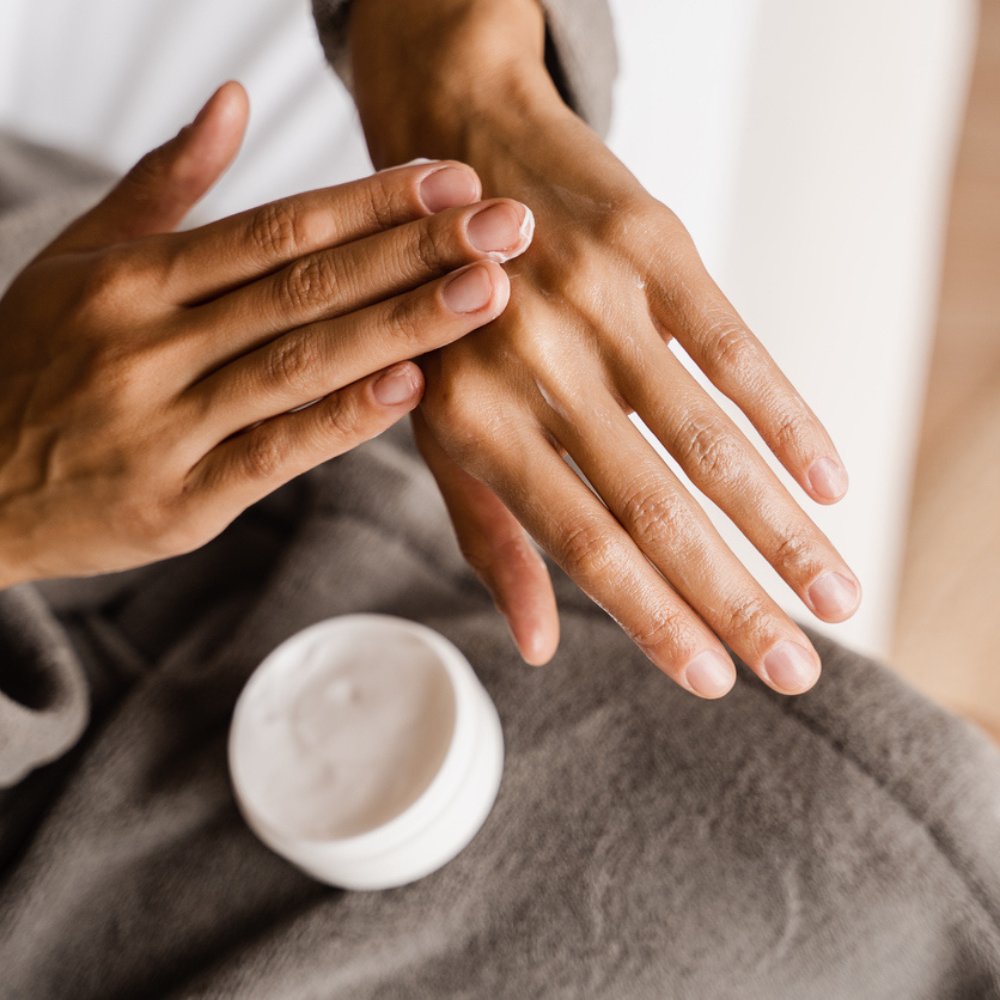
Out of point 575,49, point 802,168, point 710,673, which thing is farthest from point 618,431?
point 802,168

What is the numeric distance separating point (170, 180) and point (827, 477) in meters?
0.55

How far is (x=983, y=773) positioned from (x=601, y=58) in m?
0.68

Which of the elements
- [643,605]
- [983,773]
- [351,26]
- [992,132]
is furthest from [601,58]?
[992,132]

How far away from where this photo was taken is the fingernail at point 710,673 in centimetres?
52

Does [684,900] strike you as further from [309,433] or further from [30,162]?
[30,162]

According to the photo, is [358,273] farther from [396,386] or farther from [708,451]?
[708,451]

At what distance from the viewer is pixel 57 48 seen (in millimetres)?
1146

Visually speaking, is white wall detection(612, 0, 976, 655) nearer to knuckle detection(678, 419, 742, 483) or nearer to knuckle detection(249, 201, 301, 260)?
knuckle detection(678, 419, 742, 483)

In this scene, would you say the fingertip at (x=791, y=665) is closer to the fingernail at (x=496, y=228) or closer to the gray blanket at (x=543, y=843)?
the gray blanket at (x=543, y=843)

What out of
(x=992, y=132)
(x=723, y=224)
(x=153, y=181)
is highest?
(x=153, y=181)

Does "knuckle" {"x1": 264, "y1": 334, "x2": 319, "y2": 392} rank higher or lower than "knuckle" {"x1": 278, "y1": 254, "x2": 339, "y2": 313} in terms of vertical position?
lower

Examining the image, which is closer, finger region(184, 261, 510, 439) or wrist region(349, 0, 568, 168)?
finger region(184, 261, 510, 439)

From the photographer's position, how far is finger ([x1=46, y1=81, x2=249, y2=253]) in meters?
0.62

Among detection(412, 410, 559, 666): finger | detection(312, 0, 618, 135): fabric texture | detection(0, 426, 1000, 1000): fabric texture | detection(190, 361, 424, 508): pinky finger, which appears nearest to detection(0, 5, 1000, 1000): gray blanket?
detection(0, 426, 1000, 1000): fabric texture
